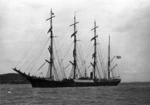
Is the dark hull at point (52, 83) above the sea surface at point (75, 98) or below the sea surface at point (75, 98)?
above

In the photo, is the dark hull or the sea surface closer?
the sea surface

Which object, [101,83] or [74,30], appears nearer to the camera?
[74,30]

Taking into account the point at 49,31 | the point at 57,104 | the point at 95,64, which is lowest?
the point at 57,104

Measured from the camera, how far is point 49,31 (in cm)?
10188

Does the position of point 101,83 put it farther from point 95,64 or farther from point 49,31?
point 49,31

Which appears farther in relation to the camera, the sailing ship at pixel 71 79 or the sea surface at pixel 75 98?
the sailing ship at pixel 71 79

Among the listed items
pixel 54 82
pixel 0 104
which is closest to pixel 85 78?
pixel 54 82

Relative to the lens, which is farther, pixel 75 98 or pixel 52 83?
pixel 52 83

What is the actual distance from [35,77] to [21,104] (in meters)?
50.5

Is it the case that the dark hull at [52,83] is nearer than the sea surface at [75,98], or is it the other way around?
the sea surface at [75,98]

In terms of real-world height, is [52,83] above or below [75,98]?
above

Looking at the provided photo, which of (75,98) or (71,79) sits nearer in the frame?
(75,98)

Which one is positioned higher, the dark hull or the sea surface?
the dark hull

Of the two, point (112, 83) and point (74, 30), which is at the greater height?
point (74, 30)
